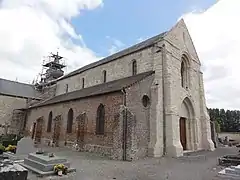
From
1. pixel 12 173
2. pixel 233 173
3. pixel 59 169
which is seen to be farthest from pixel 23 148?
pixel 233 173

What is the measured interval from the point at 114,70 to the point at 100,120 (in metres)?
7.28

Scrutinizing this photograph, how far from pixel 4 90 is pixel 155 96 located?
23551mm

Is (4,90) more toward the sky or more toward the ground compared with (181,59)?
more toward the ground

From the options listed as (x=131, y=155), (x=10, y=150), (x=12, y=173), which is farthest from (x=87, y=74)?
(x=12, y=173)

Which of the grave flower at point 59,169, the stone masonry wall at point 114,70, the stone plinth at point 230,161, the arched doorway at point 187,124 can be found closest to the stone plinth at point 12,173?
the grave flower at point 59,169

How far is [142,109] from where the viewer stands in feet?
48.6

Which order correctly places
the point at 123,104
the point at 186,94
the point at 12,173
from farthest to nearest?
the point at 186,94 < the point at 123,104 < the point at 12,173

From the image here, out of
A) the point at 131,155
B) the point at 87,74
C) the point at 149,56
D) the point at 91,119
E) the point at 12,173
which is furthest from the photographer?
the point at 87,74

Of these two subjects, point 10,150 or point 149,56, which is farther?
point 149,56

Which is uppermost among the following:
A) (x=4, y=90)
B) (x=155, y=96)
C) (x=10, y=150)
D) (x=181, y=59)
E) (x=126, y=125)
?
(x=181, y=59)

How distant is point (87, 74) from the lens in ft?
81.6

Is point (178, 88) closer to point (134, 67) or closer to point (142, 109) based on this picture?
point (134, 67)

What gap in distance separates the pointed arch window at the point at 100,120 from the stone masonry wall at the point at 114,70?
534cm

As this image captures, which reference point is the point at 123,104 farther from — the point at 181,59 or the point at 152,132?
the point at 181,59
